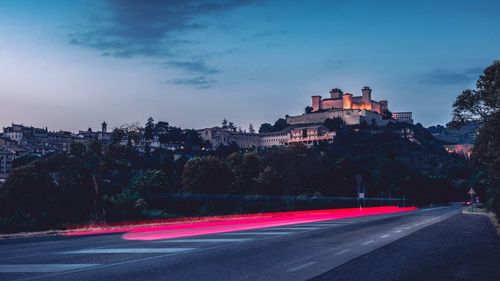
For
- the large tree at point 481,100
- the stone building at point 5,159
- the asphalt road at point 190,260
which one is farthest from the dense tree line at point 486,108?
the stone building at point 5,159

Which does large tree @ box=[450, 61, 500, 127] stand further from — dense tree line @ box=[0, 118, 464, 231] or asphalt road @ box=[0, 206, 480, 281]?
dense tree line @ box=[0, 118, 464, 231]

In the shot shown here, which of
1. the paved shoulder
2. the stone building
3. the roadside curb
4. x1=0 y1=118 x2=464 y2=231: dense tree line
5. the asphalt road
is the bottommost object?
the roadside curb

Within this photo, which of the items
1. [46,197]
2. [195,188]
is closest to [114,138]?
[46,197]

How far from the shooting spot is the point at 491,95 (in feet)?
70.0

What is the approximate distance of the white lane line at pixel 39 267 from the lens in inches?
379

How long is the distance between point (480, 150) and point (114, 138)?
65.3 ft

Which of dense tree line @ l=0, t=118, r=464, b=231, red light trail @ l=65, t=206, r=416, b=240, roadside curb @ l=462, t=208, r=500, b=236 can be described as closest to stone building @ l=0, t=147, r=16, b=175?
dense tree line @ l=0, t=118, r=464, b=231

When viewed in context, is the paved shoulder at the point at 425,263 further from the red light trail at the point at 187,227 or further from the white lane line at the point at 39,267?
the red light trail at the point at 187,227

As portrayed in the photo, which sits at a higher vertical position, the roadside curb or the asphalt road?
the asphalt road

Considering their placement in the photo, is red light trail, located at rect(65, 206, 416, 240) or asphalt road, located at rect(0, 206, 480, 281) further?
red light trail, located at rect(65, 206, 416, 240)

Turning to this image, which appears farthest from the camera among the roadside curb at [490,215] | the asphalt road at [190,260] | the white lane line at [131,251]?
the roadside curb at [490,215]

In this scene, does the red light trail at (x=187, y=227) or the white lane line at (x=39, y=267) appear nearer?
the white lane line at (x=39, y=267)

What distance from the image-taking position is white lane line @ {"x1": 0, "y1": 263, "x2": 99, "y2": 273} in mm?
9617

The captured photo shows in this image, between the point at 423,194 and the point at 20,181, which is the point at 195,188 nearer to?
the point at 20,181
